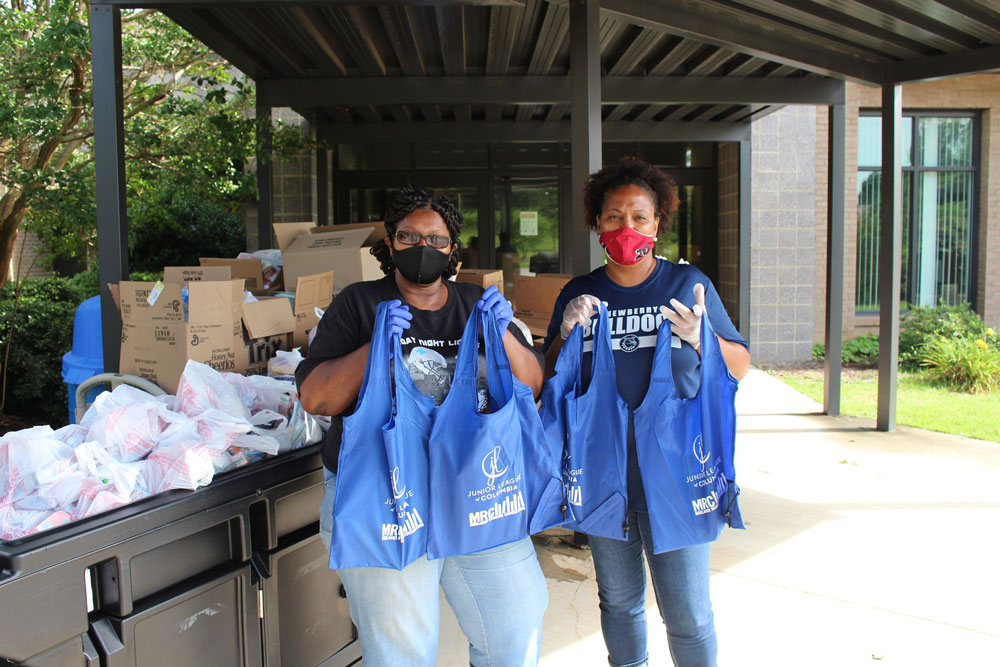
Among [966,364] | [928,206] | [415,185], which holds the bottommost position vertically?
[966,364]

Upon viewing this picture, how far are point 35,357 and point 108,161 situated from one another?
185 inches

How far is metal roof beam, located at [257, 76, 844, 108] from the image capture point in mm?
6438

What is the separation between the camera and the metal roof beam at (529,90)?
6.44m

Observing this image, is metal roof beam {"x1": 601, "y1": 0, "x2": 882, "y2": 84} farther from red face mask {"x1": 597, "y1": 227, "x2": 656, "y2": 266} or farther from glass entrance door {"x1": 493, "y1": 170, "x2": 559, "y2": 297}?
glass entrance door {"x1": 493, "y1": 170, "x2": 559, "y2": 297}

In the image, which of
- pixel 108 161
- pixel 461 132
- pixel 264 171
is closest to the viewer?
pixel 108 161

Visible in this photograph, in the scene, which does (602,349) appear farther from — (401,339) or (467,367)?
(401,339)

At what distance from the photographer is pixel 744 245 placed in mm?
9898

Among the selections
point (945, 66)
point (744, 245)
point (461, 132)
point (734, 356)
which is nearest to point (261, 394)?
point (734, 356)

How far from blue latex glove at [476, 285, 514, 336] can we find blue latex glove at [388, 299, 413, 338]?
0.61 feet

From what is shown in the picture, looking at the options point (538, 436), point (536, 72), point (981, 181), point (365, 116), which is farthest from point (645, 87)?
point (981, 181)

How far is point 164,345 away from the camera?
304 cm

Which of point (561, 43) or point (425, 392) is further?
point (561, 43)

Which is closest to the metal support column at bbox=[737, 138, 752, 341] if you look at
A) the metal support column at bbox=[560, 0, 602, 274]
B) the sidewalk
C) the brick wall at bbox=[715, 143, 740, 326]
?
the brick wall at bbox=[715, 143, 740, 326]

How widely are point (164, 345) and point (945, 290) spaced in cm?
1114
